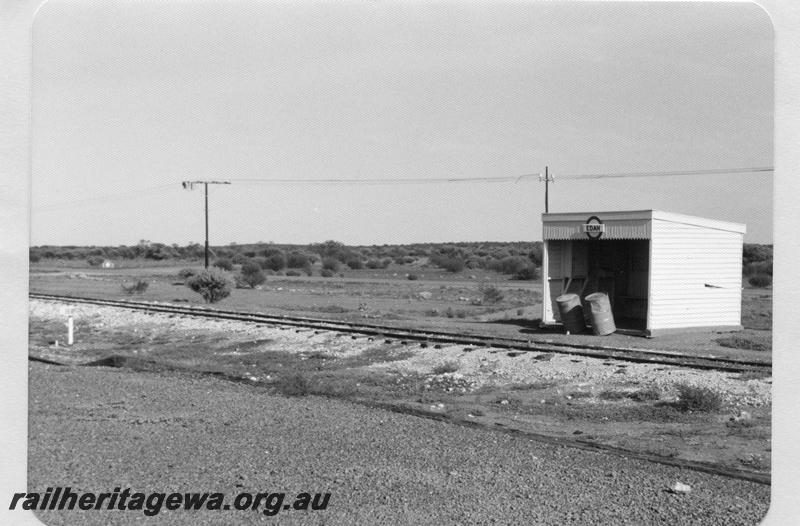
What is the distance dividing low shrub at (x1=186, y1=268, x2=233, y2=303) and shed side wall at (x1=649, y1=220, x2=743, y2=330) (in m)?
16.1

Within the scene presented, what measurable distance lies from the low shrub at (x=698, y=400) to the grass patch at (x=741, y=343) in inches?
235

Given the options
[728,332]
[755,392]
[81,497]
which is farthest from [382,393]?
[728,332]

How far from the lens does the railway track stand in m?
12.5

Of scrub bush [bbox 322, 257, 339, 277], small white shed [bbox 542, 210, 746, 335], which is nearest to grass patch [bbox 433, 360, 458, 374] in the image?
small white shed [bbox 542, 210, 746, 335]

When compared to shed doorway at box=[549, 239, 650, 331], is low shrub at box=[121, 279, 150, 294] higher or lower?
lower

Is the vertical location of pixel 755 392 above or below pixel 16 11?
below

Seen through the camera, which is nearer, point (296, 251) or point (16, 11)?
point (16, 11)

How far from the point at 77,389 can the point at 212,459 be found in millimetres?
3945

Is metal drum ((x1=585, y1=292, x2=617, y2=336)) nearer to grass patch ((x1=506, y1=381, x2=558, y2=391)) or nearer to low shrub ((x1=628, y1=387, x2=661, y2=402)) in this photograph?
grass patch ((x1=506, y1=381, x2=558, y2=391))

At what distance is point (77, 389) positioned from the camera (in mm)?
10547

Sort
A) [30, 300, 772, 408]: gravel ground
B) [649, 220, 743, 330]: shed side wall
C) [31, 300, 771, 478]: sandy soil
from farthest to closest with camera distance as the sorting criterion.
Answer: [649, 220, 743, 330]: shed side wall → [30, 300, 772, 408]: gravel ground → [31, 300, 771, 478]: sandy soil

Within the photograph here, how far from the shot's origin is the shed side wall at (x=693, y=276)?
1684cm

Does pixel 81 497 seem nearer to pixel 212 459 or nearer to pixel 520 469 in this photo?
pixel 212 459

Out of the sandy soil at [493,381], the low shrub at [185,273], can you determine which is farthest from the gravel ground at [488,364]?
the low shrub at [185,273]
